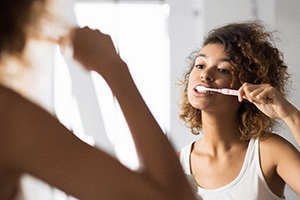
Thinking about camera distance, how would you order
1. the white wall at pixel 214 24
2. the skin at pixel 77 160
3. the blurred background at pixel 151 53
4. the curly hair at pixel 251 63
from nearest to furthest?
the skin at pixel 77 160, the curly hair at pixel 251 63, the blurred background at pixel 151 53, the white wall at pixel 214 24

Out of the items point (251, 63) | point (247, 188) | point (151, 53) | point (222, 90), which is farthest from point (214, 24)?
point (247, 188)

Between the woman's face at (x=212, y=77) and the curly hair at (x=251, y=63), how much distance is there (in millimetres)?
17

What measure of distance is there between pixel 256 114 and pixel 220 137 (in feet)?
0.36

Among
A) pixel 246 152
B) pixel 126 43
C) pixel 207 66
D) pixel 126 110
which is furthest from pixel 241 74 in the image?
pixel 126 110

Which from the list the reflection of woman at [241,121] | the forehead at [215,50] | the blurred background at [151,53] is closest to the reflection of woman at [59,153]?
the reflection of woman at [241,121]

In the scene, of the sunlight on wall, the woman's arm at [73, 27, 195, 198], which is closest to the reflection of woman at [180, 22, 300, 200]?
the sunlight on wall

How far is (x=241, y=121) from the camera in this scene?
1428 millimetres

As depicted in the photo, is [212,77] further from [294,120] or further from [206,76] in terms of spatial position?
[294,120]

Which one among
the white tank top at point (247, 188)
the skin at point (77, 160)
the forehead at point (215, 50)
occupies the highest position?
the skin at point (77, 160)

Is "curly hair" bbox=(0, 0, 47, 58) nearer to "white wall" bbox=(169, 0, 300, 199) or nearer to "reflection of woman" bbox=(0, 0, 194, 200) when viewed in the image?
"reflection of woman" bbox=(0, 0, 194, 200)

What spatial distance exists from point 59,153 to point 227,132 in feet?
3.15

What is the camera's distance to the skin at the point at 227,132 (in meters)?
1.29

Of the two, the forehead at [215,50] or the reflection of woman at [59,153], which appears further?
the forehead at [215,50]

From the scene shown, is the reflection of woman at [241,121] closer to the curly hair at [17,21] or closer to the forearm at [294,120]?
the forearm at [294,120]
